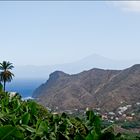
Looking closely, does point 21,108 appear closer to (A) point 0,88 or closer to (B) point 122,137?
(A) point 0,88

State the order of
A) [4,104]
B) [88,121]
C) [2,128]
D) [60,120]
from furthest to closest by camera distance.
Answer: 1. [4,104]
2. [60,120]
3. [88,121]
4. [2,128]

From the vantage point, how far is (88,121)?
17.3 meters

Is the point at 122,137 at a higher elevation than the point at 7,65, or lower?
lower

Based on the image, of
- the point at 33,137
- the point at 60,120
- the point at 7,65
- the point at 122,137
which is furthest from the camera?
the point at 7,65

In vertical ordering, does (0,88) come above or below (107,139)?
above

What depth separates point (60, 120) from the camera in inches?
756

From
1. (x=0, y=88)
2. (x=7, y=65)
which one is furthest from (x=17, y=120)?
(x=7, y=65)

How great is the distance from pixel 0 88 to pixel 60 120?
5305 millimetres

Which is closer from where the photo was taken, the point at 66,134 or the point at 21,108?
Result: the point at 66,134

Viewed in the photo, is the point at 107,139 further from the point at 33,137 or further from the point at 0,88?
the point at 0,88

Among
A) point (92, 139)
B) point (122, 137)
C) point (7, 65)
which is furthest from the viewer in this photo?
point (7, 65)

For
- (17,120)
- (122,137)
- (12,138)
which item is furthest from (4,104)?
(12,138)

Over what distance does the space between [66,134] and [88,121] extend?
101 cm

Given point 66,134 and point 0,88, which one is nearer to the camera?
point 66,134
